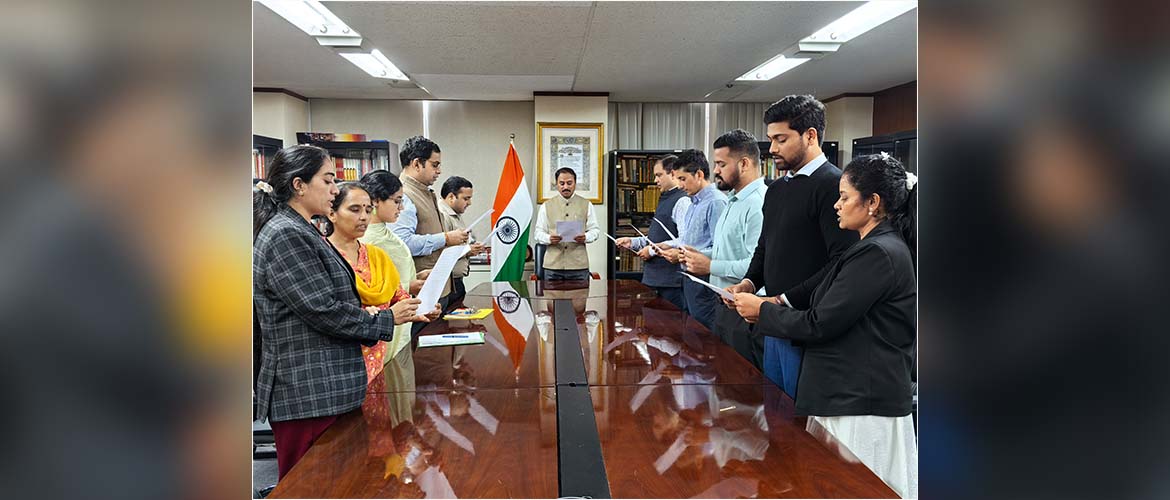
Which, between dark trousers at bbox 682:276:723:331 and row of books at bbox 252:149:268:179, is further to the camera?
dark trousers at bbox 682:276:723:331

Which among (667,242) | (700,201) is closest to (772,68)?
(700,201)

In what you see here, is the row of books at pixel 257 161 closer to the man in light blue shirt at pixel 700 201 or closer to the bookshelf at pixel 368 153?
the man in light blue shirt at pixel 700 201

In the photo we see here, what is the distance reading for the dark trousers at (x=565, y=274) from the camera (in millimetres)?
3873

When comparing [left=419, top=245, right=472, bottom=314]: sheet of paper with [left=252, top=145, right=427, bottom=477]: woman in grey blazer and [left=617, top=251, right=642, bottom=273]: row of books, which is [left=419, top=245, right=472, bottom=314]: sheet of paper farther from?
[left=617, top=251, right=642, bottom=273]: row of books

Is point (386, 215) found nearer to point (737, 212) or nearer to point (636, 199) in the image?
point (737, 212)

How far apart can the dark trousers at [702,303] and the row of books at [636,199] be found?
2424mm

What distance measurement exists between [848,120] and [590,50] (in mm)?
2256

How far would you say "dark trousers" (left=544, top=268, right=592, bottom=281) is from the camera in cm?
387

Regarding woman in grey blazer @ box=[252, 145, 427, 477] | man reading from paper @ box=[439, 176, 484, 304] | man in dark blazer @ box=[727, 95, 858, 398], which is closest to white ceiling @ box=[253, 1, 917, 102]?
man in dark blazer @ box=[727, 95, 858, 398]

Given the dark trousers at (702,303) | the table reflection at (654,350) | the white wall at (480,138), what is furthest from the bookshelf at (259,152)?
the white wall at (480,138)

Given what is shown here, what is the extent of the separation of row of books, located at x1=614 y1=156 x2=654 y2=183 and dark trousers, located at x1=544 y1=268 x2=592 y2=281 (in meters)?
1.55
